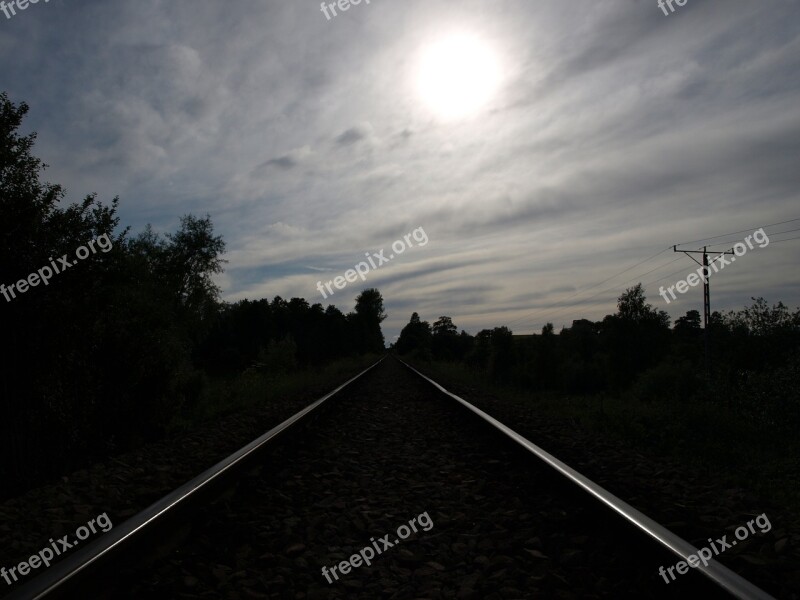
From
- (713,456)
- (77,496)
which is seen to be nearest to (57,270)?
(77,496)

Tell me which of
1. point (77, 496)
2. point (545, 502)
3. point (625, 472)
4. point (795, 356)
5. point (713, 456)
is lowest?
point (795, 356)

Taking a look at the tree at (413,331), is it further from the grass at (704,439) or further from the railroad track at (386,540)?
the railroad track at (386,540)

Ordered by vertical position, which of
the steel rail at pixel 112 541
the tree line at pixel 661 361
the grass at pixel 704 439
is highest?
the steel rail at pixel 112 541

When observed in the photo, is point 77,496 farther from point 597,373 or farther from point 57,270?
point 597,373

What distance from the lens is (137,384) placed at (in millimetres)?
7754

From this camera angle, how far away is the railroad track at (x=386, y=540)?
2.40 meters

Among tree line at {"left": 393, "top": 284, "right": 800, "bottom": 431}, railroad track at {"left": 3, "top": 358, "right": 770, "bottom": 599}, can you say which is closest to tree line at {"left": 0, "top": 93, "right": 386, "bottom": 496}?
railroad track at {"left": 3, "top": 358, "right": 770, "bottom": 599}

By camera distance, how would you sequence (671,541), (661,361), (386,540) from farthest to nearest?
(661,361)
(386,540)
(671,541)

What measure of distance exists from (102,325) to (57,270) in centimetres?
115

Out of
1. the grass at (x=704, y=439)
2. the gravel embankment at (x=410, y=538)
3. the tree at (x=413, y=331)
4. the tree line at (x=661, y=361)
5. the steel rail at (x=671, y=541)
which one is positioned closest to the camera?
the steel rail at (x=671, y=541)

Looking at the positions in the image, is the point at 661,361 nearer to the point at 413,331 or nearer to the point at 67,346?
the point at 67,346

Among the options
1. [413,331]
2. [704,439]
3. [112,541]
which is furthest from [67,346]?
[413,331]

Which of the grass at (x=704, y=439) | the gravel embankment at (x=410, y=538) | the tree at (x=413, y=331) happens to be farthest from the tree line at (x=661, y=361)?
the tree at (x=413, y=331)

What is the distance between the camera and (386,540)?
319cm
